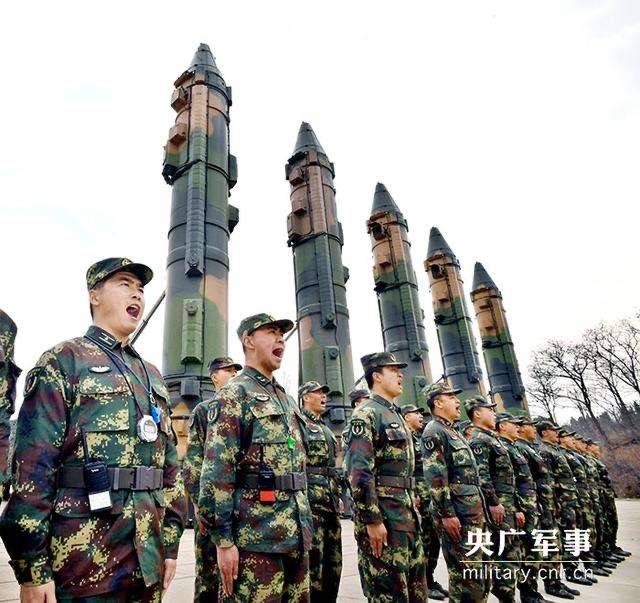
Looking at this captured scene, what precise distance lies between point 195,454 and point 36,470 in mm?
2520

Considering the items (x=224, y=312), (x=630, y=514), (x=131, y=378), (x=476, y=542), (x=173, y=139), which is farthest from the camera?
(x=630, y=514)

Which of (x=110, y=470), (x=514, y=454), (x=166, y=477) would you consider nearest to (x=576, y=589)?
(x=514, y=454)

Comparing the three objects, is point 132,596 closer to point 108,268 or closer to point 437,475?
point 108,268

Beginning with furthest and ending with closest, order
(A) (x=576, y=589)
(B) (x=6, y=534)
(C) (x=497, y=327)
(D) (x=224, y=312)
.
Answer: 1. (C) (x=497, y=327)
2. (D) (x=224, y=312)
3. (A) (x=576, y=589)
4. (B) (x=6, y=534)

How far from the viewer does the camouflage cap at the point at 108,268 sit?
7.13ft

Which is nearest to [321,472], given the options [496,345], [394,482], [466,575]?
[394,482]

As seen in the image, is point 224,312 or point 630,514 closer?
point 224,312

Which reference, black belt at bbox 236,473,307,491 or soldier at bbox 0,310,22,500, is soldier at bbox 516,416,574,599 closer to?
black belt at bbox 236,473,307,491

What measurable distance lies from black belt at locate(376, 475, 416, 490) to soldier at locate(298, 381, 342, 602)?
659 millimetres

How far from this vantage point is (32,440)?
5.47 feet

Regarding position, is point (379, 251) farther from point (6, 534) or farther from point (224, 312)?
point (6, 534)

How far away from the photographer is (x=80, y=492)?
1.70 metres

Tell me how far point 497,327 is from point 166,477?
21610 mm

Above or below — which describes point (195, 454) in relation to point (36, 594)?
above
